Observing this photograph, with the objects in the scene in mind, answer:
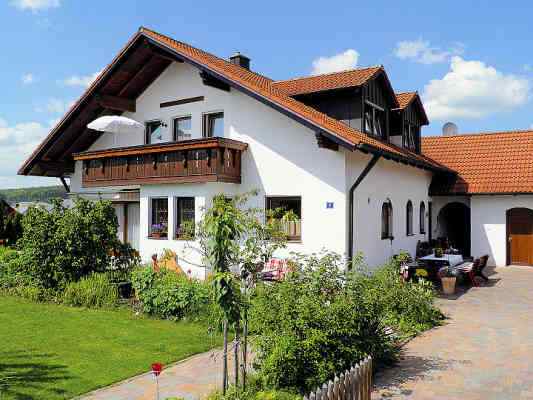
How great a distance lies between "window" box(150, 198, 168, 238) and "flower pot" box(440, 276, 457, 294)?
8738 mm

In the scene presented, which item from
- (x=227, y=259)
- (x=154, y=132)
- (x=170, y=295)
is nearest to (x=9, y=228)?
(x=154, y=132)

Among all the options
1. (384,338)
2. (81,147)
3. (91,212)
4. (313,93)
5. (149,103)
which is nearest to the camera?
(384,338)

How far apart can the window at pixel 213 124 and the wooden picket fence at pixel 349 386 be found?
474 inches

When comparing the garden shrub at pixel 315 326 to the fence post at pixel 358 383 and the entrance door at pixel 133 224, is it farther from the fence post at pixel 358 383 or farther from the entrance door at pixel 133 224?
the entrance door at pixel 133 224

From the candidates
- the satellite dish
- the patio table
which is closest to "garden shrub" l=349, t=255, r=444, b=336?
the patio table

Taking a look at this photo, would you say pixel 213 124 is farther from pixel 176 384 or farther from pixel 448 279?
pixel 176 384

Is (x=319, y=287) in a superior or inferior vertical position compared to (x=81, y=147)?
inferior

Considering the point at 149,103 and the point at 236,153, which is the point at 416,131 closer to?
the point at 236,153

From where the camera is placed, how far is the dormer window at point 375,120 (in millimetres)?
16841

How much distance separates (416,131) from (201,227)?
16666mm

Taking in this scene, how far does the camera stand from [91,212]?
13.8 metres

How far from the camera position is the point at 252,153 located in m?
15.4

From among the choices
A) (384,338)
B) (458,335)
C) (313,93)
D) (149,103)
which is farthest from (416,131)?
(384,338)

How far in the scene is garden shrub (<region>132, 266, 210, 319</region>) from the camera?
1072 cm
